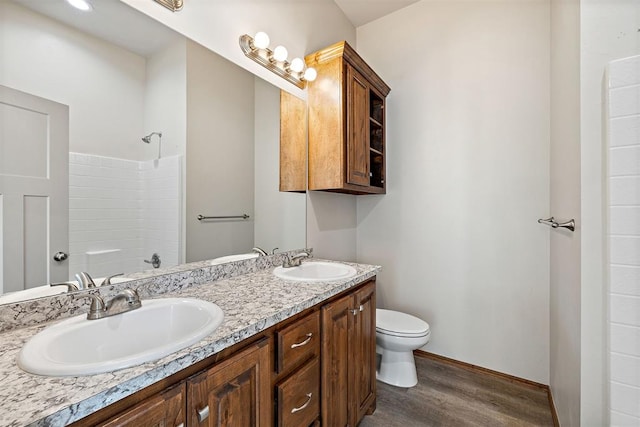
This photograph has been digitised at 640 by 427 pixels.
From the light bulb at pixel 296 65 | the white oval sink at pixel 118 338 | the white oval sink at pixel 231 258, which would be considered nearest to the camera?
the white oval sink at pixel 118 338

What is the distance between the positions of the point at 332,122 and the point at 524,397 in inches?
86.0

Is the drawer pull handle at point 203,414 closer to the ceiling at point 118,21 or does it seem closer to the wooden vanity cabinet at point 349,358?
the wooden vanity cabinet at point 349,358

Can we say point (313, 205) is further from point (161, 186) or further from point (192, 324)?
point (192, 324)

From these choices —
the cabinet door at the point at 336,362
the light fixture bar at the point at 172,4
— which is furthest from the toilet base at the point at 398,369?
the light fixture bar at the point at 172,4

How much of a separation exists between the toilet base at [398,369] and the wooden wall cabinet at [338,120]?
122cm

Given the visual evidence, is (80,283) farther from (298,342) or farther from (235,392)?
(298,342)

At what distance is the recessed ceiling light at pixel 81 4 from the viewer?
0.93m

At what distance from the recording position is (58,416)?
0.46 meters

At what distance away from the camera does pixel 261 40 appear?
1524mm

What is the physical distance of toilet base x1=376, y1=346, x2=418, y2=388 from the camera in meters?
1.89

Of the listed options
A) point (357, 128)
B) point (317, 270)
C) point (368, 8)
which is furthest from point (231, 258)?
point (368, 8)

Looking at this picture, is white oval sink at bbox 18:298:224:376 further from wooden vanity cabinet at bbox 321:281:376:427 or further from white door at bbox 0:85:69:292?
wooden vanity cabinet at bbox 321:281:376:427

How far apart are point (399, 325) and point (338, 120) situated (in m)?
1.46

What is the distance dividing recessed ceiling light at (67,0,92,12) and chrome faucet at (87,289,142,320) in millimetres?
983
